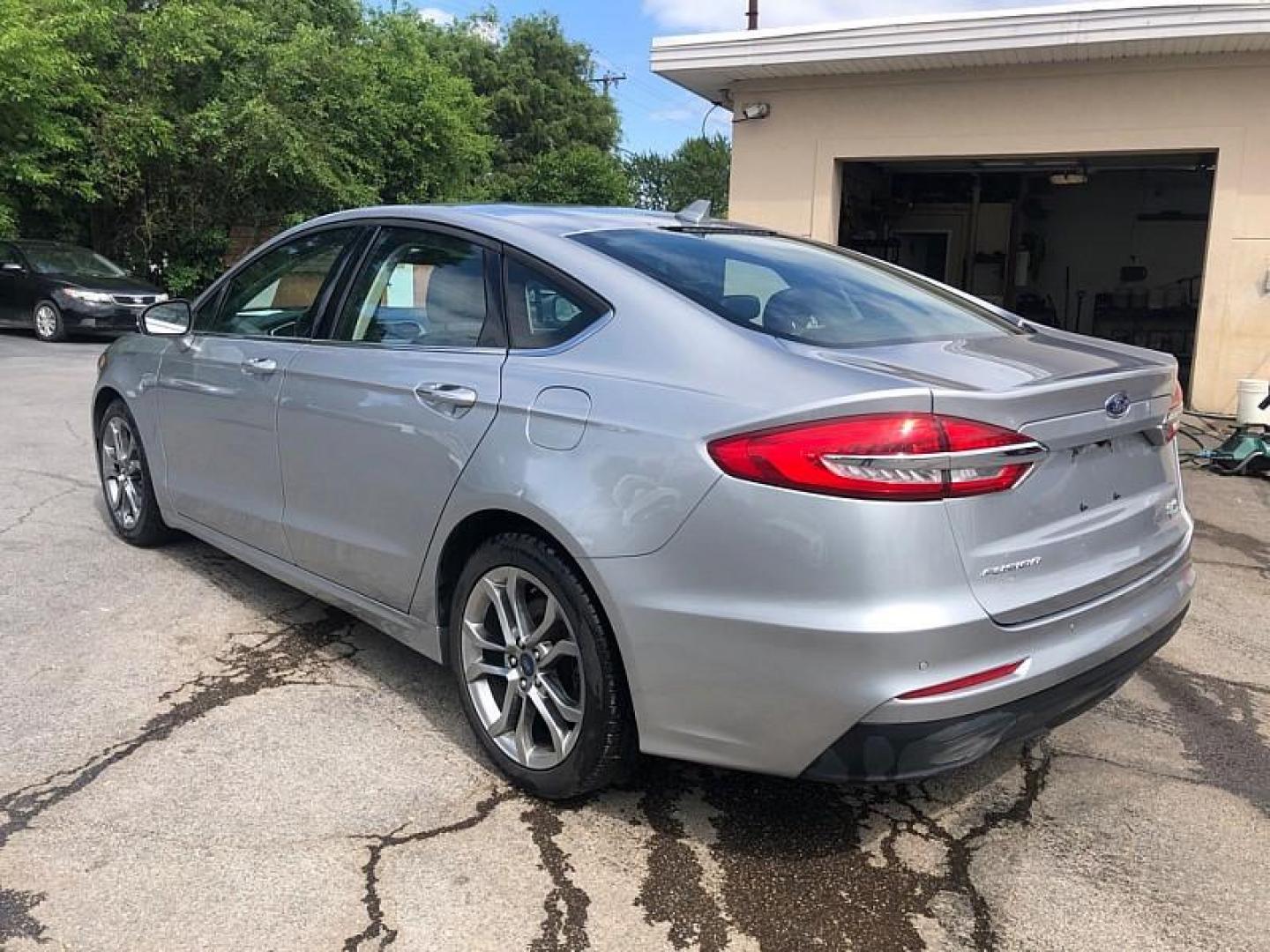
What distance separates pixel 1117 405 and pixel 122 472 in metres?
4.53

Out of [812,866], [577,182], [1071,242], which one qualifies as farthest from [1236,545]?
[577,182]

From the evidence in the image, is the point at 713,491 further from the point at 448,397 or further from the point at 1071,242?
the point at 1071,242

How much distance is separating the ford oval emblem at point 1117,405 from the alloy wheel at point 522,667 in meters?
1.45

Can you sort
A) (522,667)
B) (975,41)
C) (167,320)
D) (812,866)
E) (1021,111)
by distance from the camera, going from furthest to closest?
(1021,111) → (975,41) → (167,320) → (522,667) → (812,866)

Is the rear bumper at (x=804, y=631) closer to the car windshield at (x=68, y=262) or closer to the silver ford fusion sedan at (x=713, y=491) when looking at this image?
the silver ford fusion sedan at (x=713, y=491)

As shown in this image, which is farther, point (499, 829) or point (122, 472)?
point (122, 472)

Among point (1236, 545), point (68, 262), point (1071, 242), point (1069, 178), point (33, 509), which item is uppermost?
point (1069, 178)

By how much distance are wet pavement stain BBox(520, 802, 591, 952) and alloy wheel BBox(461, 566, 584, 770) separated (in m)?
0.14

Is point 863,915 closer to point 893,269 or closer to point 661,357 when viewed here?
point 661,357

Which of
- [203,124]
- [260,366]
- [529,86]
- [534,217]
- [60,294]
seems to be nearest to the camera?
[534,217]

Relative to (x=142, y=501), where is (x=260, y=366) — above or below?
above

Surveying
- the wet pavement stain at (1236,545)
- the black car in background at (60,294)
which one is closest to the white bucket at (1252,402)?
the wet pavement stain at (1236,545)

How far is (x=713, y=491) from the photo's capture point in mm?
2422

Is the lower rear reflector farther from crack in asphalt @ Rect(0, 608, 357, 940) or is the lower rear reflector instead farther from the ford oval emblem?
crack in asphalt @ Rect(0, 608, 357, 940)
